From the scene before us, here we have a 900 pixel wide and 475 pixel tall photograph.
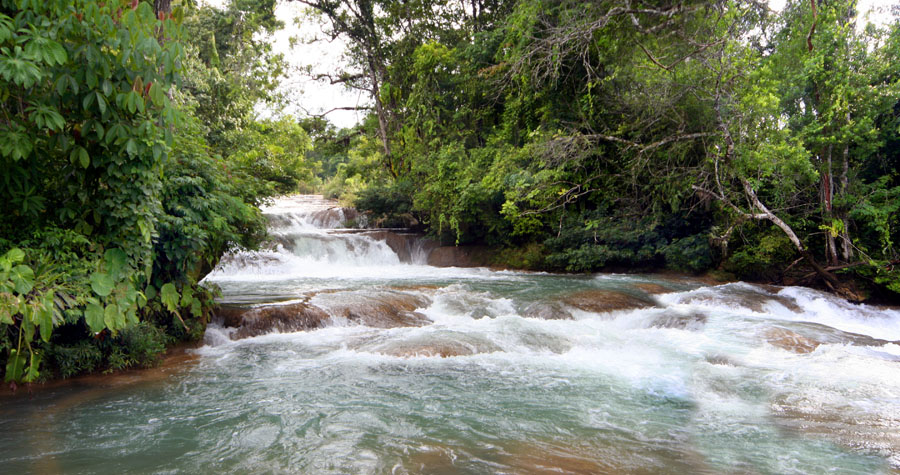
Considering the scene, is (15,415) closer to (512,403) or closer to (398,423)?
(398,423)

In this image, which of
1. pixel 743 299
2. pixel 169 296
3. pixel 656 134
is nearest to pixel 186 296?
pixel 169 296

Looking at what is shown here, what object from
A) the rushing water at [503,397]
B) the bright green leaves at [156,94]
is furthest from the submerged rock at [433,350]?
the bright green leaves at [156,94]

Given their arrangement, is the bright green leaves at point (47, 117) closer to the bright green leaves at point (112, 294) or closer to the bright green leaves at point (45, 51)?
the bright green leaves at point (45, 51)

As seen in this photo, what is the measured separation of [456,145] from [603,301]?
26.0 feet

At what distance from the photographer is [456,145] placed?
1530 centimetres

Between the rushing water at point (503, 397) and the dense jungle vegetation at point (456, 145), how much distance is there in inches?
36.9

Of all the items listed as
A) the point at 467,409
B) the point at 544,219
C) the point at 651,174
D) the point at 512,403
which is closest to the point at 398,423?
the point at 467,409

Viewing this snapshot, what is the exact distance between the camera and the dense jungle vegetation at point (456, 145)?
383 cm

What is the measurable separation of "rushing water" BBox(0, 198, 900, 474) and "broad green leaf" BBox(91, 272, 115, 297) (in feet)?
3.58

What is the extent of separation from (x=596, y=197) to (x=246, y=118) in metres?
9.76

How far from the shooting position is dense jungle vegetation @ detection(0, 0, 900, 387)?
3.83 m

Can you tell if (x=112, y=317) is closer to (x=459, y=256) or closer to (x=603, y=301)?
(x=603, y=301)

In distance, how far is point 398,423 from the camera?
416cm

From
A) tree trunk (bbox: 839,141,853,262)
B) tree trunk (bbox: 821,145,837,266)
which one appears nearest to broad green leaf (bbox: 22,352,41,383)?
tree trunk (bbox: 821,145,837,266)
